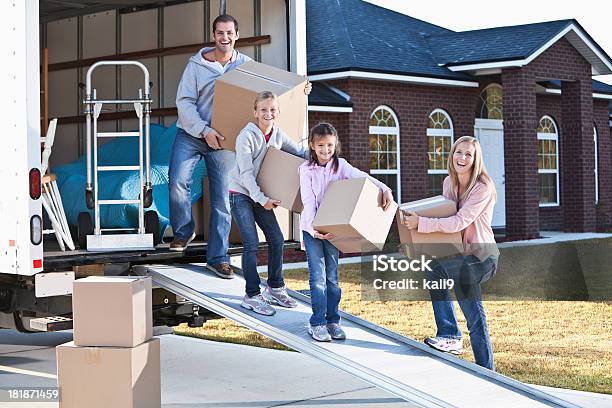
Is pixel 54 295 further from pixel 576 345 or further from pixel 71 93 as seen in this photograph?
pixel 576 345

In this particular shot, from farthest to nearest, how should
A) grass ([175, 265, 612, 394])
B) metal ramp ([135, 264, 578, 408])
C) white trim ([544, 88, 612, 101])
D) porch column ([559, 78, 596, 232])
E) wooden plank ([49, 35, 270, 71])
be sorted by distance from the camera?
white trim ([544, 88, 612, 101]), porch column ([559, 78, 596, 232]), grass ([175, 265, 612, 394]), wooden plank ([49, 35, 270, 71]), metal ramp ([135, 264, 578, 408])

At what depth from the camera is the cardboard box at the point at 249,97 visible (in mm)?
6996

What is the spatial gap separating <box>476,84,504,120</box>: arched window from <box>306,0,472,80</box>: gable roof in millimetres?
1522

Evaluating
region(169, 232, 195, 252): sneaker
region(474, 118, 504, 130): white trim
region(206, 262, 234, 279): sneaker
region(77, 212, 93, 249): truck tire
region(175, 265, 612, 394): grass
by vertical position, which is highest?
region(474, 118, 504, 130): white trim

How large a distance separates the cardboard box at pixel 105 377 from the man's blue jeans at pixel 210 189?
3.83ft

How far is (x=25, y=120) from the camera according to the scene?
6309 mm

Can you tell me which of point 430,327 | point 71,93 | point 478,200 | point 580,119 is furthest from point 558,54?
point 478,200

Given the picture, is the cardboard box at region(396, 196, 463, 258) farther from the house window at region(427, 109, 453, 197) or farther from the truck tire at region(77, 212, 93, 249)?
the house window at region(427, 109, 453, 197)

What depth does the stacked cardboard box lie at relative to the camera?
597 centimetres

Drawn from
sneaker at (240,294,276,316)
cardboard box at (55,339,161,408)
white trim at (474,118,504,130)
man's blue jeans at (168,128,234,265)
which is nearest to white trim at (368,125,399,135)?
white trim at (474,118,504,130)

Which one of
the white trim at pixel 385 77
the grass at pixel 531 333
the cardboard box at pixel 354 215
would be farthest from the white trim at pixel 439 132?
the cardboard box at pixel 354 215

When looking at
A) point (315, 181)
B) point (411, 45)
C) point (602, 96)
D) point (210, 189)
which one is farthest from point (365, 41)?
point (315, 181)

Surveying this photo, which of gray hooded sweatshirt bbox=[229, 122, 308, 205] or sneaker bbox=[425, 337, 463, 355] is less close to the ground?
gray hooded sweatshirt bbox=[229, 122, 308, 205]

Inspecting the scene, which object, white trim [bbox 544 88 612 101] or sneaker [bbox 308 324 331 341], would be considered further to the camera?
white trim [bbox 544 88 612 101]
